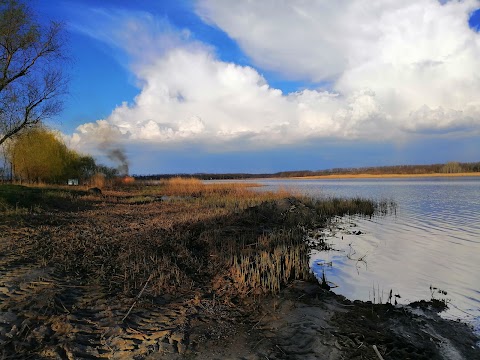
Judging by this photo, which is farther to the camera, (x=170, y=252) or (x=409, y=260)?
(x=409, y=260)

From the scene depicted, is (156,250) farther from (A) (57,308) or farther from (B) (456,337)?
(B) (456,337)

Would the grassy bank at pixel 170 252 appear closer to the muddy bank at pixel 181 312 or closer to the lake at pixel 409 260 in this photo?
the muddy bank at pixel 181 312

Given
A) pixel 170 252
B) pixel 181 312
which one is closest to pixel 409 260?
pixel 170 252

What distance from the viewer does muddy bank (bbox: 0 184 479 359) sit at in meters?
4.57

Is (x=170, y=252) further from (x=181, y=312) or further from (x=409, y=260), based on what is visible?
(x=409, y=260)

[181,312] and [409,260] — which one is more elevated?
[181,312]

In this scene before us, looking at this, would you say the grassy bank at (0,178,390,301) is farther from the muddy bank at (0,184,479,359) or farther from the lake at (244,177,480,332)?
the lake at (244,177,480,332)

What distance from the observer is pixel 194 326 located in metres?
5.20

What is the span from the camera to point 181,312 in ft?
18.6

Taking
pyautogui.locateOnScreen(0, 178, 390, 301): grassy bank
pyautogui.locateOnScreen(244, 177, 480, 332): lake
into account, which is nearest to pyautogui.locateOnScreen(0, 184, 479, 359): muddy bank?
pyautogui.locateOnScreen(0, 178, 390, 301): grassy bank

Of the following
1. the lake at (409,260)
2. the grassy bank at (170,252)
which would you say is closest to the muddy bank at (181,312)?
the grassy bank at (170,252)

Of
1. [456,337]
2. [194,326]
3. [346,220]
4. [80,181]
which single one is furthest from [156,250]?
[80,181]

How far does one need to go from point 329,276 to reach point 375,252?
141 inches

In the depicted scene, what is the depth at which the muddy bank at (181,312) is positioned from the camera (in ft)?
15.0
